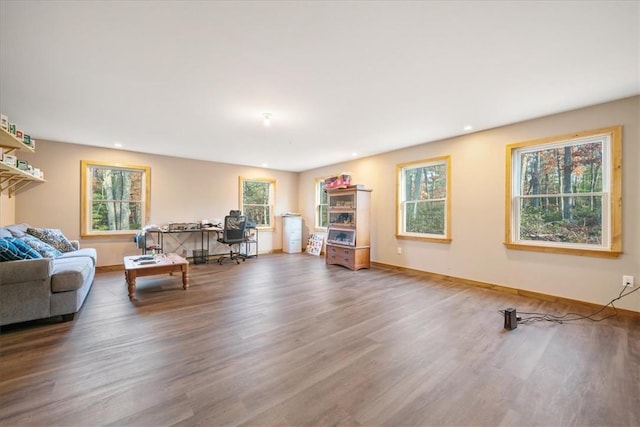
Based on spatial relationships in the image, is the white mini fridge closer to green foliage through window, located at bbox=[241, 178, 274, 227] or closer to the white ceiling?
green foliage through window, located at bbox=[241, 178, 274, 227]

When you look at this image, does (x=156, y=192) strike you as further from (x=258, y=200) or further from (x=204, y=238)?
(x=258, y=200)

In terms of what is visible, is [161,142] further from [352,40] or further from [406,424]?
[406,424]

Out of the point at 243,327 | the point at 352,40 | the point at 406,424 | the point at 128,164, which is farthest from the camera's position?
the point at 128,164

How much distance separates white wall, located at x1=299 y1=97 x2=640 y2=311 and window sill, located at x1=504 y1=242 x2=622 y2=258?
58mm

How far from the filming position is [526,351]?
2182mm

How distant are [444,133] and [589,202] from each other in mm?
2036

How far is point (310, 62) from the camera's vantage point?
2.35m

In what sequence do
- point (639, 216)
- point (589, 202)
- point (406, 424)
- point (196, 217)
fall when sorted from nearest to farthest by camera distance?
point (406, 424)
point (639, 216)
point (589, 202)
point (196, 217)

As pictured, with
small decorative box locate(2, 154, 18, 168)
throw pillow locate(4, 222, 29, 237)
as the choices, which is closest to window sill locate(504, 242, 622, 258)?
small decorative box locate(2, 154, 18, 168)

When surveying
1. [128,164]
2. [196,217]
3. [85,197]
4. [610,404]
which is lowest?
[610,404]

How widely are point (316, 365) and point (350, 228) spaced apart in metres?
3.84

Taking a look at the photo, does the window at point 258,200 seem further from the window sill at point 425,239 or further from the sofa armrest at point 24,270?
the sofa armrest at point 24,270

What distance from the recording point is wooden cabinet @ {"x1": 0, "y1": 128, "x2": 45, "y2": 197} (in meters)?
2.85

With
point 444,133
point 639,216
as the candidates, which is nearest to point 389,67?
point 444,133
